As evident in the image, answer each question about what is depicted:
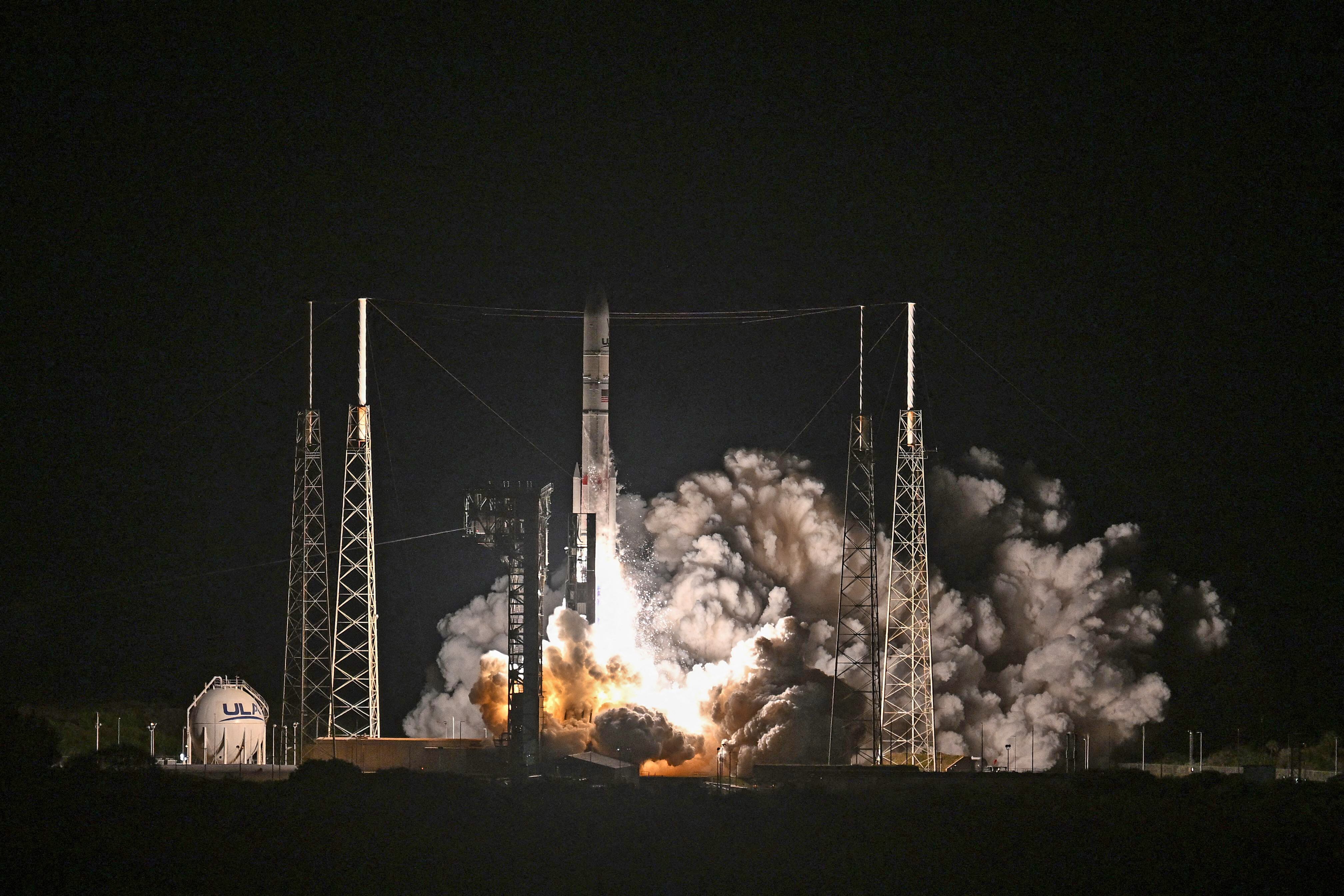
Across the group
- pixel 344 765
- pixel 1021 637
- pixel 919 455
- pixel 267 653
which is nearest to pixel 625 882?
pixel 344 765

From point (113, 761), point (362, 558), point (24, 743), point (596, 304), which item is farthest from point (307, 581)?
point (596, 304)

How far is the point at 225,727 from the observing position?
172 feet

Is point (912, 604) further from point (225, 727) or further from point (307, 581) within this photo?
point (225, 727)

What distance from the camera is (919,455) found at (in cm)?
4806

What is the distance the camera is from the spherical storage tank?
172 feet

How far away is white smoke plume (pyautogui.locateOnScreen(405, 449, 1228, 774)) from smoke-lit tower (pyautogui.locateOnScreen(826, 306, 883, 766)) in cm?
57

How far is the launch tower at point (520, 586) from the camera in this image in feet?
152

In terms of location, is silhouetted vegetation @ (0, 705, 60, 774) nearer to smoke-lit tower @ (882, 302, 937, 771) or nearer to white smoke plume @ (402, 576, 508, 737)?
white smoke plume @ (402, 576, 508, 737)

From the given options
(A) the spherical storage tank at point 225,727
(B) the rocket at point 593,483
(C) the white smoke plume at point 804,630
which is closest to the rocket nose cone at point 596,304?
(B) the rocket at point 593,483

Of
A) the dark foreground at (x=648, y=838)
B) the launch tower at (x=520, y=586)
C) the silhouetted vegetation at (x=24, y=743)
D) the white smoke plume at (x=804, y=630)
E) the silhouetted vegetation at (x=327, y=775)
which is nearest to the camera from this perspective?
the dark foreground at (x=648, y=838)

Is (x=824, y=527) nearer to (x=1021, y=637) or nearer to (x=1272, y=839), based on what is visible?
(x=1021, y=637)

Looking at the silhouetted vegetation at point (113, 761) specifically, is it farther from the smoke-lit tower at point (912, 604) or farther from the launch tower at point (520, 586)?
the smoke-lit tower at point (912, 604)

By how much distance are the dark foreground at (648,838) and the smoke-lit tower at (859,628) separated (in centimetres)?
402

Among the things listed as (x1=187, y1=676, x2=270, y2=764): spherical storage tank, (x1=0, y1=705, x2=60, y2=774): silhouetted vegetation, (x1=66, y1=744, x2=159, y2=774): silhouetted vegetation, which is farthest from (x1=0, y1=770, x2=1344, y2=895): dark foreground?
(x1=187, y1=676, x2=270, y2=764): spherical storage tank
